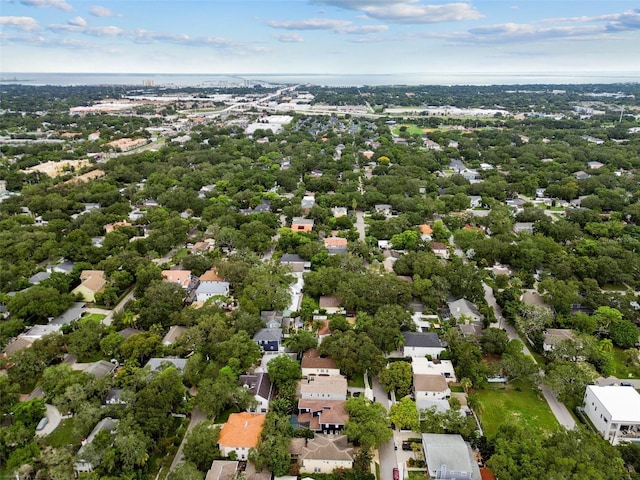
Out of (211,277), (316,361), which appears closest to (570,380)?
(316,361)

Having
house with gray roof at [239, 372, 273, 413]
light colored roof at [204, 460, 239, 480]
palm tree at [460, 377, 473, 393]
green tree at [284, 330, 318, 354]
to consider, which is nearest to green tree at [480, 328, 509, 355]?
palm tree at [460, 377, 473, 393]

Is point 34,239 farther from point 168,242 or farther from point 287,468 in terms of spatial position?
point 287,468

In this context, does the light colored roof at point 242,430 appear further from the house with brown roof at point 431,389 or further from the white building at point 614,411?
the white building at point 614,411

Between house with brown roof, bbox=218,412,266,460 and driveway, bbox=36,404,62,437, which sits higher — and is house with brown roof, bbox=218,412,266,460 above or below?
above

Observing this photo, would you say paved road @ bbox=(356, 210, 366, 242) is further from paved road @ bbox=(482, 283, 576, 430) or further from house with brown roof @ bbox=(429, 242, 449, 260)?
paved road @ bbox=(482, 283, 576, 430)

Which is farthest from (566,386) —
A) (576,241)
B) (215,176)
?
(215,176)

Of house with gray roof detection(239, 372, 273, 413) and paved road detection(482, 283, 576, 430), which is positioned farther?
house with gray roof detection(239, 372, 273, 413)

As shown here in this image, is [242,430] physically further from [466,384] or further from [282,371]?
[466,384]

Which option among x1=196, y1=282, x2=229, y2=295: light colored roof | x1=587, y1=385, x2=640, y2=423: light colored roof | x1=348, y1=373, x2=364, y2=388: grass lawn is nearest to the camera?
x1=587, y1=385, x2=640, y2=423: light colored roof
